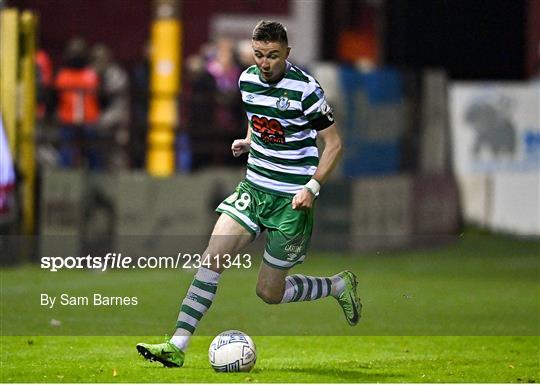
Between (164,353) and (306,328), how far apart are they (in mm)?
3493

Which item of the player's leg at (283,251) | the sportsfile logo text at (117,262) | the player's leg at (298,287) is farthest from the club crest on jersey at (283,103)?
the sportsfile logo text at (117,262)

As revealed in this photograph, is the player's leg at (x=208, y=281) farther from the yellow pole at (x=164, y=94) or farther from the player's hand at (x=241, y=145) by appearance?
the yellow pole at (x=164, y=94)

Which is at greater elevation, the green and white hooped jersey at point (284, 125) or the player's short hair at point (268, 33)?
the player's short hair at point (268, 33)

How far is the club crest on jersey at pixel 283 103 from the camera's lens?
10531mm

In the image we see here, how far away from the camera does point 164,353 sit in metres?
10.4

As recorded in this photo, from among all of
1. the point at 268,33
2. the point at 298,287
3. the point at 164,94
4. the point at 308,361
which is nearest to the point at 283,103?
the point at 268,33

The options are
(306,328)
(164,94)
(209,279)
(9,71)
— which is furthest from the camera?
(164,94)

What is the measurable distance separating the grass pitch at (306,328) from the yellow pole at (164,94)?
2.61 meters

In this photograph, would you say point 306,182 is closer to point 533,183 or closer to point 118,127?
point 118,127

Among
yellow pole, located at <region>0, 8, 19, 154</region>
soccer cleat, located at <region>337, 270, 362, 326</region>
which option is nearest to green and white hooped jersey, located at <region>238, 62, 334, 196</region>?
soccer cleat, located at <region>337, 270, 362, 326</region>

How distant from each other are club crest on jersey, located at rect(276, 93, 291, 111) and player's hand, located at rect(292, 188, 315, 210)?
1.91 ft

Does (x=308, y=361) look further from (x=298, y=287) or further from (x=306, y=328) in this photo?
(x=306, y=328)

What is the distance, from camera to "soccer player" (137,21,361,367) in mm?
10430

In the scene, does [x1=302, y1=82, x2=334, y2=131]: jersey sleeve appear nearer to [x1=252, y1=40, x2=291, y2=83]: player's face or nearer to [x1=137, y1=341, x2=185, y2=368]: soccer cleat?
[x1=252, y1=40, x2=291, y2=83]: player's face
